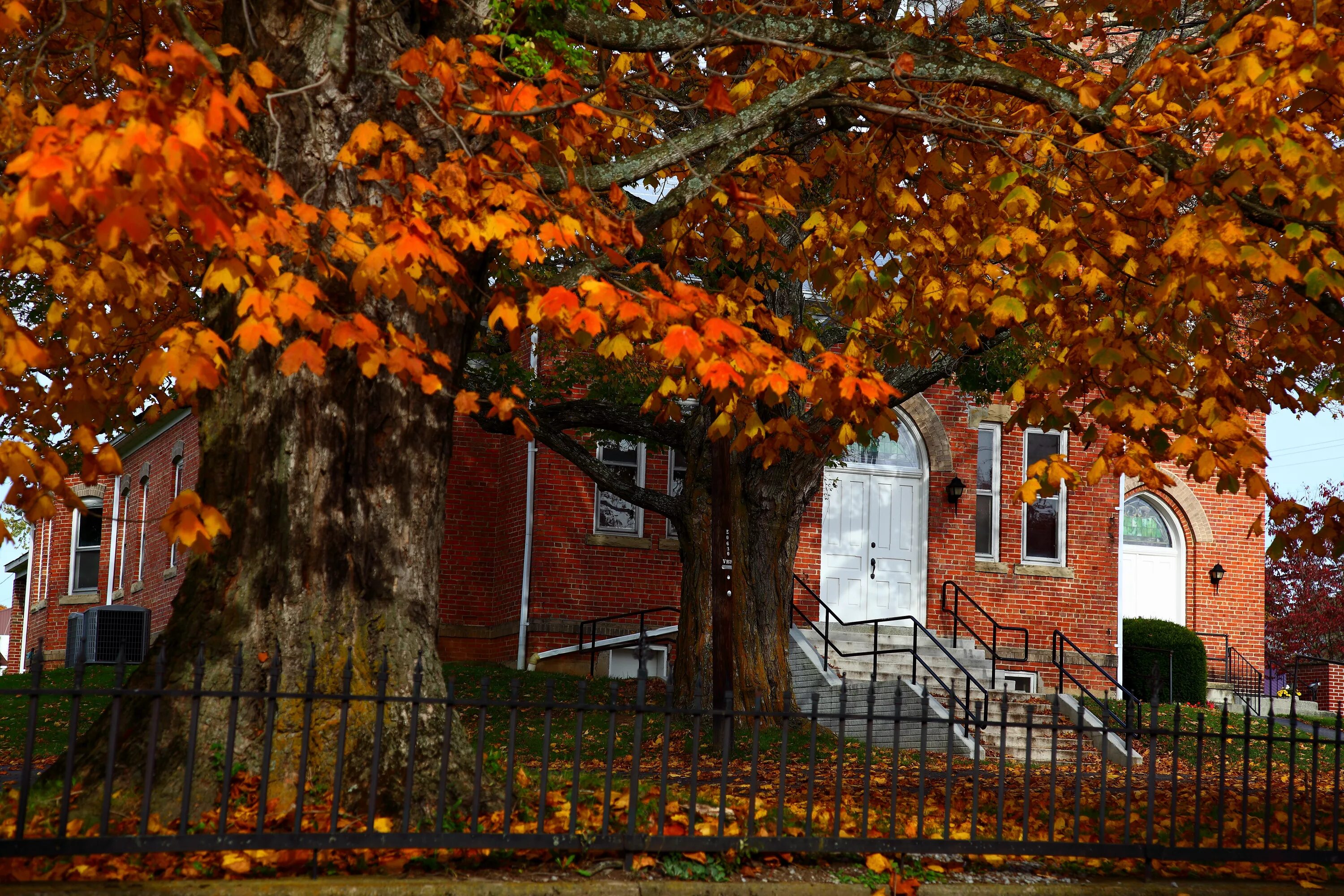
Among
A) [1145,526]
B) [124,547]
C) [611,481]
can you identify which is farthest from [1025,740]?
[124,547]

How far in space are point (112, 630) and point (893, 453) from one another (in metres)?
13.3

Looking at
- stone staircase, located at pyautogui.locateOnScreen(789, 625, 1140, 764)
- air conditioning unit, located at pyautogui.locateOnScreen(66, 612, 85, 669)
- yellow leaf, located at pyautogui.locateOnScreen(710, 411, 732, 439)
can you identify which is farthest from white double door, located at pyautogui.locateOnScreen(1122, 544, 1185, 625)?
air conditioning unit, located at pyautogui.locateOnScreen(66, 612, 85, 669)

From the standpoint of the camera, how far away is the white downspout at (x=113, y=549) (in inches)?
1106

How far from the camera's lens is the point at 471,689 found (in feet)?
56.4

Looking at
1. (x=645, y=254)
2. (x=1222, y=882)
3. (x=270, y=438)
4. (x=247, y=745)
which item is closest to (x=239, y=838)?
(x=247, y=745)

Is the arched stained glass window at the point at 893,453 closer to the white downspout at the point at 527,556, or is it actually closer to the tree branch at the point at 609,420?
the white downspout at the point at 527,556

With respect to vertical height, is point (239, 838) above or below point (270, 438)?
below

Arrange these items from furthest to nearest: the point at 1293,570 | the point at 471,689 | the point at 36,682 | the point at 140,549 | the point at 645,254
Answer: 1. the point at 1293,570
2. the point at 140,549
3. the point at 471,689
4. the point at 645,254
5. the point at 36,682

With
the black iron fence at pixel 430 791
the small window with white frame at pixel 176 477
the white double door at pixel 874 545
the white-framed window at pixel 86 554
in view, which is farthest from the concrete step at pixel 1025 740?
the white-framed window at pixel 86 554

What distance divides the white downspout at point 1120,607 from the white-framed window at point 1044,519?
40.2 inches

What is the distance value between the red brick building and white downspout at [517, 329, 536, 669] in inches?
1.3

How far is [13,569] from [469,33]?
36.9 metres

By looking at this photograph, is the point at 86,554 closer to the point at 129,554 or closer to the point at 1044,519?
the point at 129,554

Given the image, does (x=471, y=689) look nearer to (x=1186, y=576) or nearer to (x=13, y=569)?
(x=1186, y=576)
